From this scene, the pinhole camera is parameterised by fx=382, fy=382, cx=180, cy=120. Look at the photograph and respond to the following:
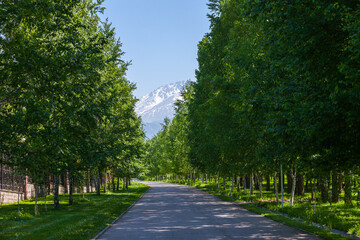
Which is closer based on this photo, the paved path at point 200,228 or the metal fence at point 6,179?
the paved path at point 200,228

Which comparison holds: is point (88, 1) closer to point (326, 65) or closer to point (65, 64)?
point (65, 64)

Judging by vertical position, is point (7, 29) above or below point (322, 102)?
above

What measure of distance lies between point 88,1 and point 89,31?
2098mm

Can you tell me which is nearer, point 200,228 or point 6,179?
point 200,228

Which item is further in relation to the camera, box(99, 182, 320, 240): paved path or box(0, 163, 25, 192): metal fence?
box(0, 163, 25, 192): metal fence

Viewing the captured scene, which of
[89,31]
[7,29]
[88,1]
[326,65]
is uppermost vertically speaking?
[88,1]

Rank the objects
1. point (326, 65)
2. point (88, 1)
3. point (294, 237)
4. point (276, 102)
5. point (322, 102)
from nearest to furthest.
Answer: point (322, 102) < point (326, 65) < point (276, 102) < point (294, 237) < point (88, 1)

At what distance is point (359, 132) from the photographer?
1037 cm

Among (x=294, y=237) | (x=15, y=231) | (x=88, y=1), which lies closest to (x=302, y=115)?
(x=294, y=237)

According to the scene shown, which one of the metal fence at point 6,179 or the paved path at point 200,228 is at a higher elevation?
the metal fence at point 6,179

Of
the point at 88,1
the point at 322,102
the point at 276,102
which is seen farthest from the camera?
the point at 88,1

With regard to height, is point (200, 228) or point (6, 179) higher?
point (6, 179)

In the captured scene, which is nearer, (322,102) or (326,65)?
(322,102)

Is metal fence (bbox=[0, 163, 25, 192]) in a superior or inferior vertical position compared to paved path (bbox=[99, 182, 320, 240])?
superior
